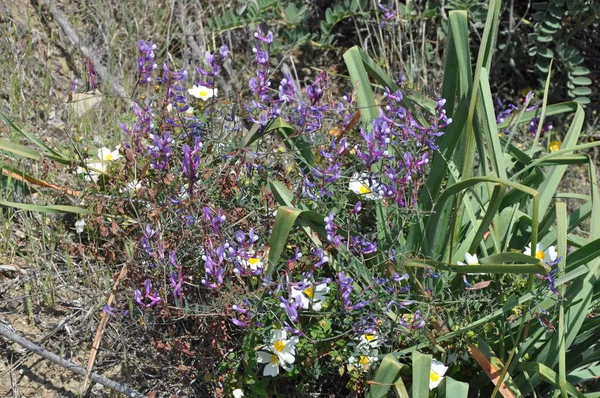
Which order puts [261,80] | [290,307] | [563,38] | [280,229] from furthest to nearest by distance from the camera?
1. [563,38]
2. [261,80]
3. [280,229]
4. [290,307]

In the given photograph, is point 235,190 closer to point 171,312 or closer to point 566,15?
point 171,312

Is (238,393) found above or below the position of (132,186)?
below

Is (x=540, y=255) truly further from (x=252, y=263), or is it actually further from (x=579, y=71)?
(x=579, y=71)

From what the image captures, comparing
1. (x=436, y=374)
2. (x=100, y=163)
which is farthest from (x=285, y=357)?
(x=100, y=163)

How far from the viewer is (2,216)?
108 inches

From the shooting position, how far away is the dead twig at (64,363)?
7.70ft

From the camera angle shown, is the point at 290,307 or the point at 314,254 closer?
the point at 290,307

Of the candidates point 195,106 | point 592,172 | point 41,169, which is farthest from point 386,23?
point 41,169

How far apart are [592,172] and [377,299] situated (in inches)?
32.9

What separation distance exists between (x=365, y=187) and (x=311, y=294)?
1.43 feet

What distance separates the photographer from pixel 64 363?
238 centimetres

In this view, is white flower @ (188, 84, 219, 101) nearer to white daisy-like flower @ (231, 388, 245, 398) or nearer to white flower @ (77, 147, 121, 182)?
white flower @ (77, 147, 121, 182)

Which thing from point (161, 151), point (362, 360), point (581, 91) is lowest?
point (581, 91)

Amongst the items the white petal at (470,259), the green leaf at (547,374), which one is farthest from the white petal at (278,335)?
the green leaf at (547,374)
